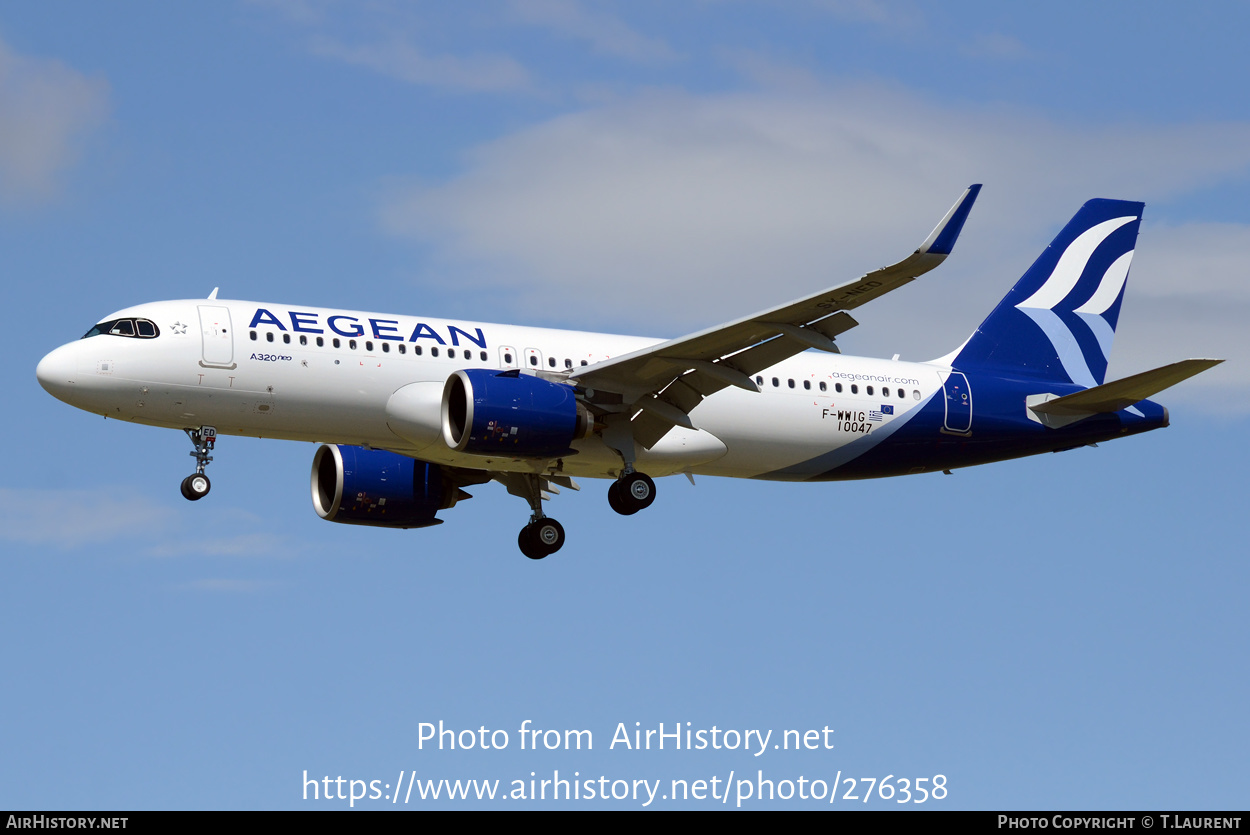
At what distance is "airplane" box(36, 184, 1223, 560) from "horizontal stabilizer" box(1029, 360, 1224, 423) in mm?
56

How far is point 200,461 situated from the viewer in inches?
1419

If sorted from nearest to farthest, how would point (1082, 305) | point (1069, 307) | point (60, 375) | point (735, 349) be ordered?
1. point (60, 375)
2. point (735, 349)
3. point (1069, 307)
4. point (1082, 305)

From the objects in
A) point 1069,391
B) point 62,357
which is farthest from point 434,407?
point 1069,391

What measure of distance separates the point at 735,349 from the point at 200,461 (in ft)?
36.9

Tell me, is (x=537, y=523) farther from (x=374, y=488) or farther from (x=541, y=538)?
(x=374, y=488)

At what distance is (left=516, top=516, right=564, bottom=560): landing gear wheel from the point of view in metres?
41.7

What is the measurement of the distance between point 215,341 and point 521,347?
6.51m

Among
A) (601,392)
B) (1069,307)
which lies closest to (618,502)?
(601,392)

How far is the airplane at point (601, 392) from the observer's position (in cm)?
3519

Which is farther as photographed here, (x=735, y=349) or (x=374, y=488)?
(x=374, y=488)

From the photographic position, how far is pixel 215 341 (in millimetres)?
35375

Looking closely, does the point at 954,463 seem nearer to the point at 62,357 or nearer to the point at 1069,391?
the point at 1069,391

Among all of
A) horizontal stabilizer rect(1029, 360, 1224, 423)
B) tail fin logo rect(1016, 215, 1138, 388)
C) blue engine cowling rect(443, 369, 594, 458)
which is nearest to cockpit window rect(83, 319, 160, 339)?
blue engine cowling rect(443, 369, 594, 458)

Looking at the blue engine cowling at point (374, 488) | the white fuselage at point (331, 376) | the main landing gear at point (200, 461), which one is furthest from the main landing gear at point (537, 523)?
the main landing gear at point (200, 461)
